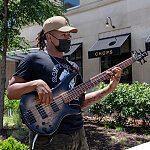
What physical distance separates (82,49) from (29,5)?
5697 mm

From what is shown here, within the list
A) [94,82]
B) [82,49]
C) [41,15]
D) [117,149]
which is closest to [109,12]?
[82,49]

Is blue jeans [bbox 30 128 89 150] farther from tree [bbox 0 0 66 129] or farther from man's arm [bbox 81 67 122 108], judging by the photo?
tree [bbox 0 0 66 129]

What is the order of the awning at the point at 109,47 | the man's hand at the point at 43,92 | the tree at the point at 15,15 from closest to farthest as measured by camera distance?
the man's hand at the point at 43,92, the tree at the point at 15,15, the awning at the point at 109,47

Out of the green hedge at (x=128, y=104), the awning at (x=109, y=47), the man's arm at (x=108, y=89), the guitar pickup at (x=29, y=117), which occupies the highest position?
the awning at (x=109, y=47)

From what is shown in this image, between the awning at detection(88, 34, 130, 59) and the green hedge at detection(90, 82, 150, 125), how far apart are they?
2264 mm

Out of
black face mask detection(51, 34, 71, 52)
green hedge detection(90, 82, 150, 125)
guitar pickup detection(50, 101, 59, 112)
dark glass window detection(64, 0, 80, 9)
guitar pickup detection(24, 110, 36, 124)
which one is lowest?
green hedge detection(90, 82, 150, 125)

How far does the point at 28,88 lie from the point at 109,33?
31.2 feet

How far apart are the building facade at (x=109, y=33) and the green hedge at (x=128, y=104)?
2442mm

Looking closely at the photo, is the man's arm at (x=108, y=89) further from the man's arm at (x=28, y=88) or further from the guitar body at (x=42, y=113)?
the man's arm at (x=28, y=88)

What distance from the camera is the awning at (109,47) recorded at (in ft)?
29.7

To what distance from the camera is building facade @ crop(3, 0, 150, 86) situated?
951 centimetres

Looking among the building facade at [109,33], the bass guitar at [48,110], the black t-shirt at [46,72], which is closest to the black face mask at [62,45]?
the black t-shirt at [46,72]

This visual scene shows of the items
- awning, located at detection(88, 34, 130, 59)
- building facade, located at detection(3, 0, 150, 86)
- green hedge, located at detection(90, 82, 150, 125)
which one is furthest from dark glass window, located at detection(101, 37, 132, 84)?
green hedge, located at detection(90, 82, 150, 125)

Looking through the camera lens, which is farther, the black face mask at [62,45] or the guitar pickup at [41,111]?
the black face mask at [62,45]
